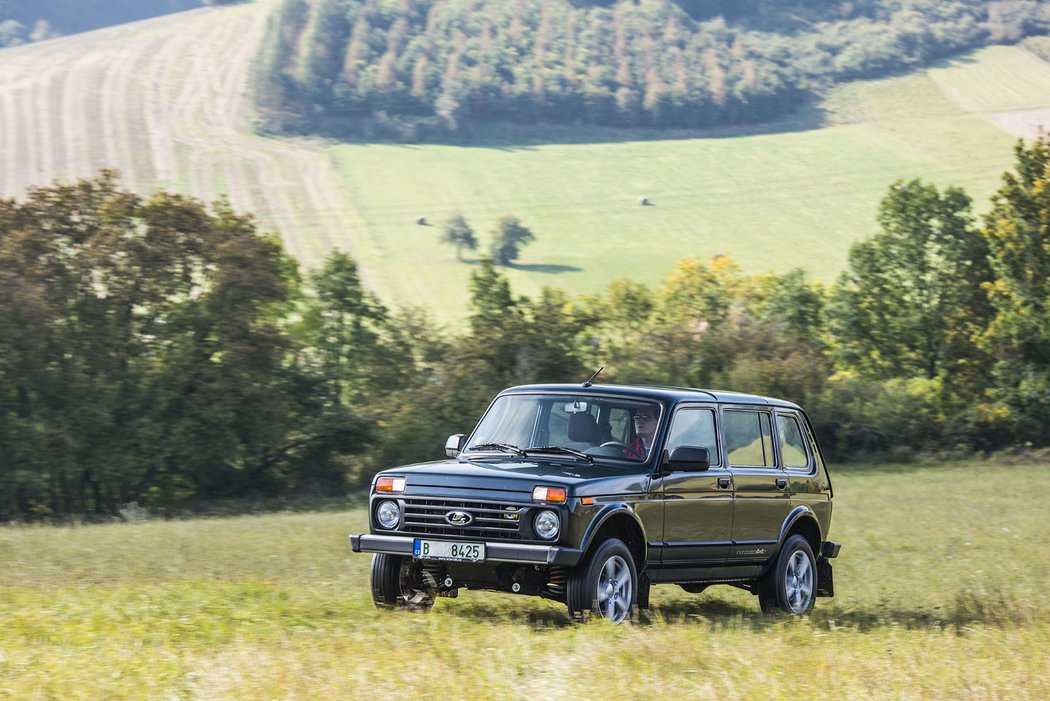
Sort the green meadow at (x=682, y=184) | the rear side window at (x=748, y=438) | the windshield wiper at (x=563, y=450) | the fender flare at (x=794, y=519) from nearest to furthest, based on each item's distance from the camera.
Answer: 1. the windshield wiper at (x=563, y=450)
2. the rear side window at (x=748, y=438)
3. the fender flare at (x=794, y=519)
4. the green meadow at (x=682, y=184)

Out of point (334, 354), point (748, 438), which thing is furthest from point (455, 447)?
point (334, 354)

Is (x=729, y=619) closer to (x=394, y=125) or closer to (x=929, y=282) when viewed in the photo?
(x=929, y=282)

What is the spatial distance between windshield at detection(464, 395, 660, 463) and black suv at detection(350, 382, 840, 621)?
0.01m

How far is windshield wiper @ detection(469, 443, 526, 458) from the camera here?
397 inches

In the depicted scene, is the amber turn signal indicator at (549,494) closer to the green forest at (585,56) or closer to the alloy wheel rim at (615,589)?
the alloy wheel rim at (615,589)

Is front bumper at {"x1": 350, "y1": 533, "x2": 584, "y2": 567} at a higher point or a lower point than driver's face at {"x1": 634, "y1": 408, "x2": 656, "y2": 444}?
lower

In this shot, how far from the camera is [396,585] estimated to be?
9867 mm

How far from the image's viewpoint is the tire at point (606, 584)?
8.99 metres

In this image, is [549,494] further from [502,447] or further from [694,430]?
[694,430]

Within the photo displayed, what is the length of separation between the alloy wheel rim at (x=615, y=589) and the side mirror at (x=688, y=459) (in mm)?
899

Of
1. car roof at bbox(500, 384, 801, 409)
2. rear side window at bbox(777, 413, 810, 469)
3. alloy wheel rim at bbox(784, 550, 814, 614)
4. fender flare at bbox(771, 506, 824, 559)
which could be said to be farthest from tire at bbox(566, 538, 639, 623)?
rear side window at bbox(777, 413, 810, 469)

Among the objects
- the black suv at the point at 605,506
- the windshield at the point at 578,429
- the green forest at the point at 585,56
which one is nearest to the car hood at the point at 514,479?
the black suv at the point at 605,506

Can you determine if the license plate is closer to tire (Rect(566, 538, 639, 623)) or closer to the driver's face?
tire (Rect(566, 538, 639, 623))

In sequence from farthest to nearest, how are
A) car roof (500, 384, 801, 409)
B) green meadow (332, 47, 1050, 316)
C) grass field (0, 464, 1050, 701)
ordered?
green meadow (332, 47, 1050, 316) < car roof (500, 384, 801, 409) < grass field (0, 464, 1050, 701)
